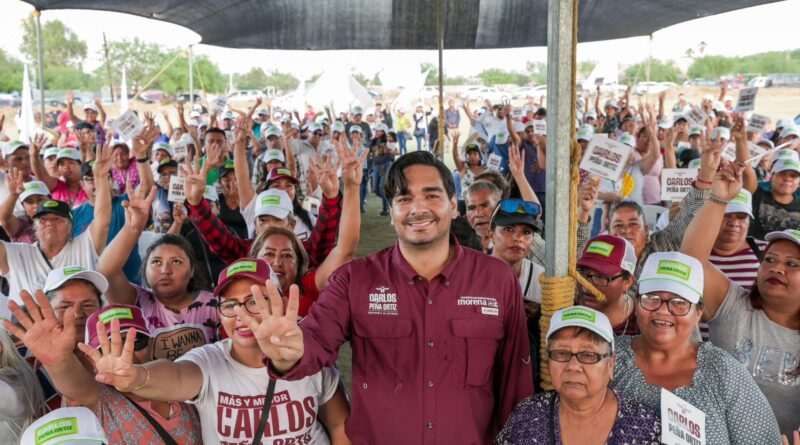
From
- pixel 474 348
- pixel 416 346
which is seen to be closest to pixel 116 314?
pixel 416 346

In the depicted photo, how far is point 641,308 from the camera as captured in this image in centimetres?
222

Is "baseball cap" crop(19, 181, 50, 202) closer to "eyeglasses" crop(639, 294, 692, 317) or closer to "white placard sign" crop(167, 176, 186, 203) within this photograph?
"white placard sign" crop(167, 176, 186, 203)

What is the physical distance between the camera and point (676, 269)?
7.22ft

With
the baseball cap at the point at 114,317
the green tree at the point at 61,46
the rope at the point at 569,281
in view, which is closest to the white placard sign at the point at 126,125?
the baseball cap at the point at 114,317

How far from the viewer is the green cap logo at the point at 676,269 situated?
2188 mm

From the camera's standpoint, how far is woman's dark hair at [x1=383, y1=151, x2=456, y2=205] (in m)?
2.08

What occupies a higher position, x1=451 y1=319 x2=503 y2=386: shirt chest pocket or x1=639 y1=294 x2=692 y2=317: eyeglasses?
x1=639 y1=294 x2=692 y2=317: eyeglasses

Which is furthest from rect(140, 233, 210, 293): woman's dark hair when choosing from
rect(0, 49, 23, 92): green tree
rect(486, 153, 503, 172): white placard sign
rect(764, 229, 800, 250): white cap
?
rect(0, 49, 23, 92): green tree

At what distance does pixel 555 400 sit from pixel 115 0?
18.3 ft

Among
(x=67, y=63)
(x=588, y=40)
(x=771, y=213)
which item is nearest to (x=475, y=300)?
(x=771, y=213)

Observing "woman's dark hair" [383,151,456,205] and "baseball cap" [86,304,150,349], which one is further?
"baseball cap" [86,304,150,349]

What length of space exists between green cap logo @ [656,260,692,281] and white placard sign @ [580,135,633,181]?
0.66 meters

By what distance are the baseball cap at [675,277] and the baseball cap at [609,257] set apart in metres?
Answer: 0.34

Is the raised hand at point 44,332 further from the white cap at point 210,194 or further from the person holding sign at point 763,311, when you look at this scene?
the white cap at point 210,194
